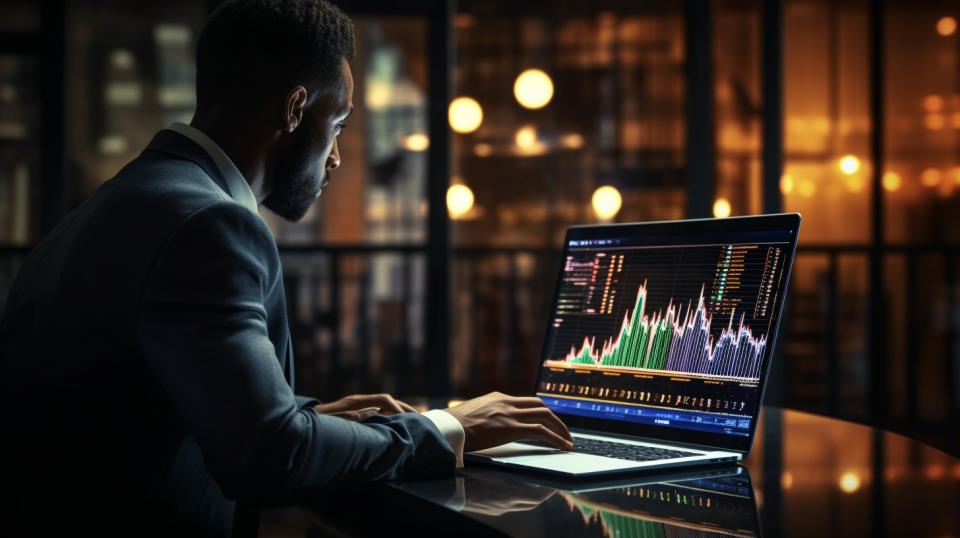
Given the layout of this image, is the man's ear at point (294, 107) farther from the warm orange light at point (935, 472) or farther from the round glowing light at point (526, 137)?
the round glowing light at point (526, 137)

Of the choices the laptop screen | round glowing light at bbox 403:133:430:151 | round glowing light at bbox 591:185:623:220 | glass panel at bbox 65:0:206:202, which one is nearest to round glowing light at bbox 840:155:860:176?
round glowing light at bbox 591:185:623:220

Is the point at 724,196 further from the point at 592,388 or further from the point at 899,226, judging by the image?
the point at 592,388

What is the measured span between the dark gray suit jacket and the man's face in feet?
0.71

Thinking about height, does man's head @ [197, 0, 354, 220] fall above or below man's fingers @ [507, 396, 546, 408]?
above

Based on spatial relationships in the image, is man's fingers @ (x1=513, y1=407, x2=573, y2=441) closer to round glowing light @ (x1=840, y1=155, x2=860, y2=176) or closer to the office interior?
the office interior

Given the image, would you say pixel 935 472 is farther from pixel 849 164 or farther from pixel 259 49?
pixel 849 164

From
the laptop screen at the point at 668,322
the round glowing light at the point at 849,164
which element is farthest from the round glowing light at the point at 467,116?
the laptop screen at the point at 668,322

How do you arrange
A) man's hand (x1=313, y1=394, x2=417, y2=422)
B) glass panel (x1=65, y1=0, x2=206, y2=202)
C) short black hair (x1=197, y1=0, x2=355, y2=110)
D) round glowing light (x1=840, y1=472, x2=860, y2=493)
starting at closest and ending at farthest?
1. round glowing light (x1=840, y1=472, x2=860, y2=493)
2. short black hair (x1=197, y1=0, x2=355, y2=110)
3. man's hand (x1=313, y1=394, x2=417, y2=422)
4. glass panel (x1=65, y1=0, x2=206, y2=202)

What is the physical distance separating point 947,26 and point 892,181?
84 cm


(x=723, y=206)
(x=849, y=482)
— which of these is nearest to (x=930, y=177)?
(x=723, y=206)

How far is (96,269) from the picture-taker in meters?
0.82

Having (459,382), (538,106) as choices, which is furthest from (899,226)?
(459,382)

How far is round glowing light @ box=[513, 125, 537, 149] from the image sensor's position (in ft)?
15.6

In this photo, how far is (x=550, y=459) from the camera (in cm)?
103
